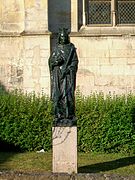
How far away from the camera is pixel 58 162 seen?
9.56 meters

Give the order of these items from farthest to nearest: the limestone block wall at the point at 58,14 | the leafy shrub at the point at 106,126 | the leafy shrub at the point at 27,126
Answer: the limestone block wall at the point at 58,14, the leafy shrub at the point at 27,126, the leafy shrub at the point at 106,126

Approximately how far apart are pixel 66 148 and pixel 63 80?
1.24 m

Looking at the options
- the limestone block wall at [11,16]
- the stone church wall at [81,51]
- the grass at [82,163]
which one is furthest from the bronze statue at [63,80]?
the limestone block wall at [11,16]

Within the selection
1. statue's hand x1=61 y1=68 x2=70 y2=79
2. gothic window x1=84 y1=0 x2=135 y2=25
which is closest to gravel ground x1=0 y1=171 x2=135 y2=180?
statue's hand x1=61 y1=68 x2=70 y2=79

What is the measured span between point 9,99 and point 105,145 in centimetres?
263

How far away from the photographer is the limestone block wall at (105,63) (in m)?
15.2

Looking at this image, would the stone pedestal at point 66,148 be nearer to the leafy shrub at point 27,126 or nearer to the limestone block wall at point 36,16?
the leafy shrub at point 27,126

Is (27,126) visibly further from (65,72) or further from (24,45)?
(65,72)

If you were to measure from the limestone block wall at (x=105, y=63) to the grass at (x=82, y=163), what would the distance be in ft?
11.4

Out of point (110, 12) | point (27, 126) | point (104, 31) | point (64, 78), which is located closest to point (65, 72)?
point (64, 78)

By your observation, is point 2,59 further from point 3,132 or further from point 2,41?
point 3,132

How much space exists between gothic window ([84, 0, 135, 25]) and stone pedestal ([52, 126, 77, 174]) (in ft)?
22.1

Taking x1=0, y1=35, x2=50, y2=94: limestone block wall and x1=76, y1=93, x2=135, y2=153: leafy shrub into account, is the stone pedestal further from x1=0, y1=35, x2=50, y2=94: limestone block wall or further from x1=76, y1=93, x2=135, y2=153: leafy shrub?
x1=0, y1=35, x2=50, y2=94: limestone block wall

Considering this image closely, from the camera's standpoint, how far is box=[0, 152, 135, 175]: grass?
33.3 ft
